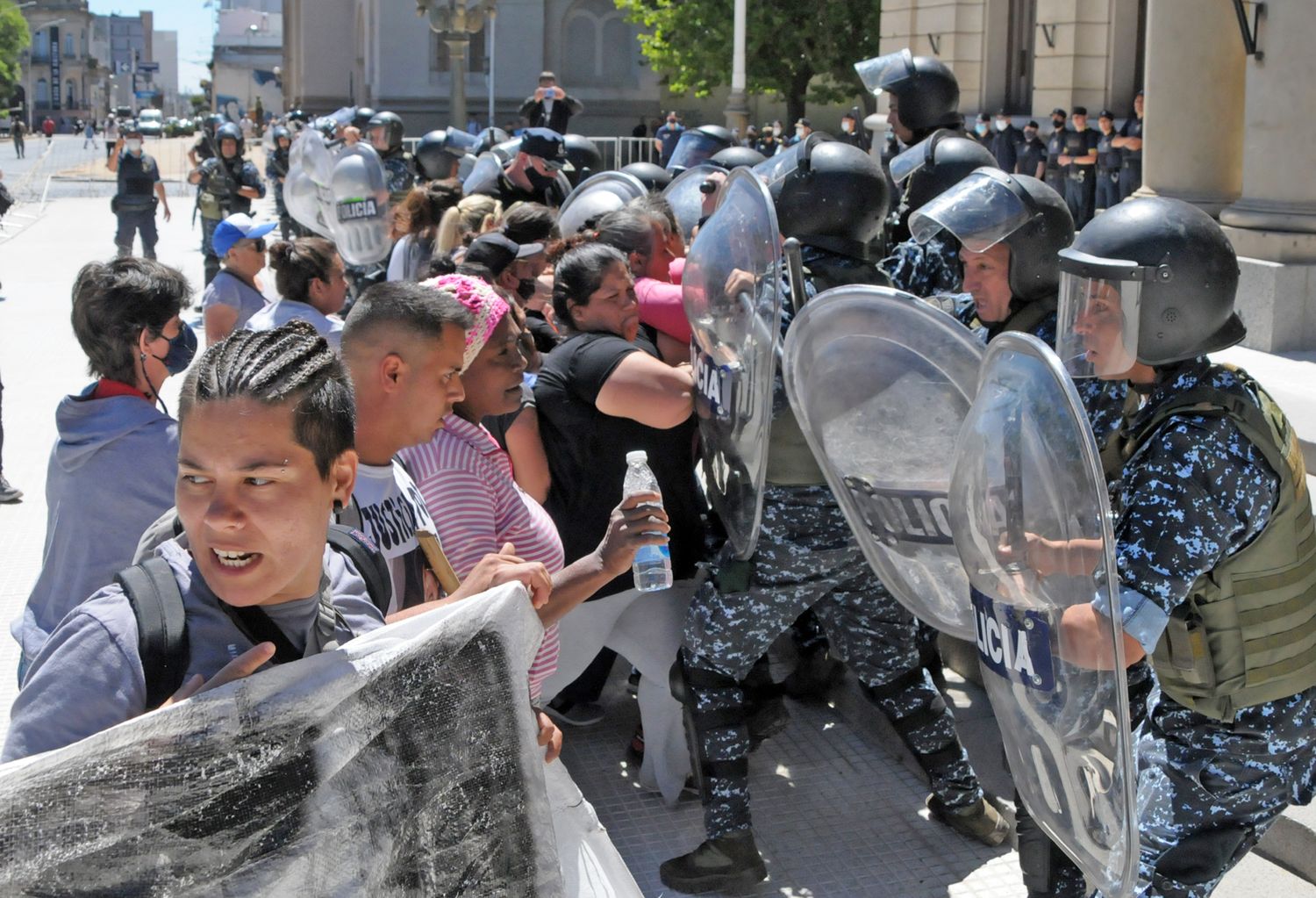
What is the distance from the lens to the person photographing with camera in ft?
51.6

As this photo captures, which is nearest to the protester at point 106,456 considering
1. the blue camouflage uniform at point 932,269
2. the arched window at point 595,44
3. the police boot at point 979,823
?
the police boot at point 979,823

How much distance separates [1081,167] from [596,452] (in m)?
14.9

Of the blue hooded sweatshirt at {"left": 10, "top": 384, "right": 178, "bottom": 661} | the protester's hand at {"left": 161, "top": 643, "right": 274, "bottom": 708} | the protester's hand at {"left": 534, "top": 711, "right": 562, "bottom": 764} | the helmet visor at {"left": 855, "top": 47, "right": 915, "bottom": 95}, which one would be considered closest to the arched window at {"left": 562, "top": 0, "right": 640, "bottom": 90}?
the helmet visor at {"left": 855, "top": 47, "right": 915, "bottom": 95}

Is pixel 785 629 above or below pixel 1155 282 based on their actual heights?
below

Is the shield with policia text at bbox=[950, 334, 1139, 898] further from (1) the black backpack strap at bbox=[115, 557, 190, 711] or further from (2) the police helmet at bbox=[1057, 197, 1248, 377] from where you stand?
(1) the black backpack strap at bbox=[115, 557, 190, 711]

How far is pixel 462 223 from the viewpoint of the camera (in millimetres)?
7129

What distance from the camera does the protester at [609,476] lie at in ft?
14.0

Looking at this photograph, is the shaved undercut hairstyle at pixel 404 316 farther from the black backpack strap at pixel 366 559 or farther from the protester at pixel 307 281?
the protester at pixel 307 281

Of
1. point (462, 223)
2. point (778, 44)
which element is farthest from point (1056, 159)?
point (778, 44)

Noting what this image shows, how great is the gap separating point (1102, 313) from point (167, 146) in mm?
56539

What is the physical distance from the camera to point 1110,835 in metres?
2.46

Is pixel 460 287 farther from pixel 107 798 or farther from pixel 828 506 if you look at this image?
pixel 107 798

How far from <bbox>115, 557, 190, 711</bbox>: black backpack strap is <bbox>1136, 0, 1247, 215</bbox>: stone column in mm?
8707

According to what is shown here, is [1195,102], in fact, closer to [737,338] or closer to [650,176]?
[650,176]
